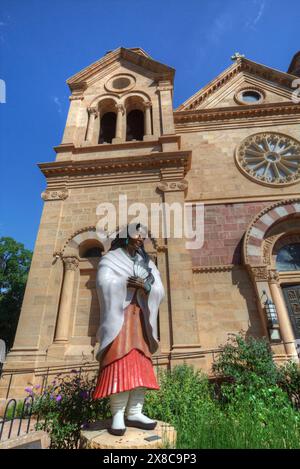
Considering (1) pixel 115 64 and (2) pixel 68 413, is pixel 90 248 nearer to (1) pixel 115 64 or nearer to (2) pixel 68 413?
(2) pixel 68 413

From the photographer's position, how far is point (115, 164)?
1159 cm

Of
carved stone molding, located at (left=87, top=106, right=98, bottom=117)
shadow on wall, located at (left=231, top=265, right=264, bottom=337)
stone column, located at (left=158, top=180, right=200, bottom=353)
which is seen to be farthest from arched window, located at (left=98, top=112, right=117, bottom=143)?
shadow on wall, located at (left=231, top=265, right=264, bottom=337)

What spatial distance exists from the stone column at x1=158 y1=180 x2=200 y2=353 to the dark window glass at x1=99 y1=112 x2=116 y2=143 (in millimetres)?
6507

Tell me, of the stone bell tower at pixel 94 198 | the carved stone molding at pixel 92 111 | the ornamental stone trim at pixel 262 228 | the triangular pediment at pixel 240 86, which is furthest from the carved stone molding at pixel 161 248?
the triangular pediment at pixel 240 86

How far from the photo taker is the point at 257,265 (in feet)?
30.8

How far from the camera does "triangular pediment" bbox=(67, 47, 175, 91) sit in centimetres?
1476

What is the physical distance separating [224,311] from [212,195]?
16.1ft

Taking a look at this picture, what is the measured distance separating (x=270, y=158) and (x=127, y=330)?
11467mm

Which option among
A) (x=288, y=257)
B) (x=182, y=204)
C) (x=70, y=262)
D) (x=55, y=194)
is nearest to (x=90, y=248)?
(x=70, y=262)

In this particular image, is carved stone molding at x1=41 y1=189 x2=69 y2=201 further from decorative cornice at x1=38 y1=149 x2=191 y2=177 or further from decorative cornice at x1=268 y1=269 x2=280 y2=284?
decorative cornice at x1=268 y1=269 x2=280 y2=284

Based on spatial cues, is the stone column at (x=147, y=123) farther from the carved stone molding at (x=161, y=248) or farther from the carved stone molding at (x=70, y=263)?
the carved stone molding at (x=70, y=263)

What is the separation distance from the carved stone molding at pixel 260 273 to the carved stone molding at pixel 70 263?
620 centimetres

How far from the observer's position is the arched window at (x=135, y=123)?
1524cm
